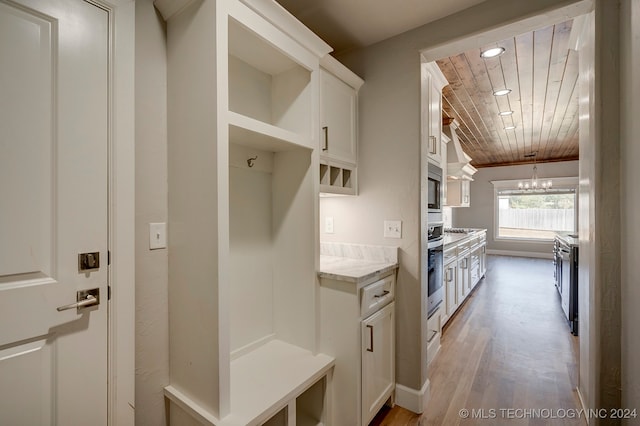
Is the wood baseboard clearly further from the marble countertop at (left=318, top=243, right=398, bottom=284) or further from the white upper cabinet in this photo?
the white upper cabinet

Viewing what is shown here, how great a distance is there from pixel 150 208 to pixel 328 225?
1.37 m

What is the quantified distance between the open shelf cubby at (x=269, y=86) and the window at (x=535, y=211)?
8.43 meters

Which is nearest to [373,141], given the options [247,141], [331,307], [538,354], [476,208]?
[247,141]

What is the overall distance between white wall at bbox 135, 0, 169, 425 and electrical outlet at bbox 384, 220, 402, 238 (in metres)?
1.43

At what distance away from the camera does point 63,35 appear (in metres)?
1.06

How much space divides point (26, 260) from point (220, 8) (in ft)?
3.92

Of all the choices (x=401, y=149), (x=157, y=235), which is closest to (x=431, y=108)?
(x=401, y=149)

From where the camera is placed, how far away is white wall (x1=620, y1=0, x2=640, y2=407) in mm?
1210

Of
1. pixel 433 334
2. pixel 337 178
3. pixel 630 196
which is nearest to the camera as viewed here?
pixel 630 196

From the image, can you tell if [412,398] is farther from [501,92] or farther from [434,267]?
[501,92]

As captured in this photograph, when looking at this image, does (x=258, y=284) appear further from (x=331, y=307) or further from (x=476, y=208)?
(x=476, y=208)

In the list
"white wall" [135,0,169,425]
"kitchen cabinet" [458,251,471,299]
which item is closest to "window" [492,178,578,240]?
"kitchen cabinet" [458,251,471,299]

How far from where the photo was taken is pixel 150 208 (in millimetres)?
1308

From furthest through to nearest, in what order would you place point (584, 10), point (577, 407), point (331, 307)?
1. point (577, 407)
2. point (331, 307)
3. point (584, 10)
